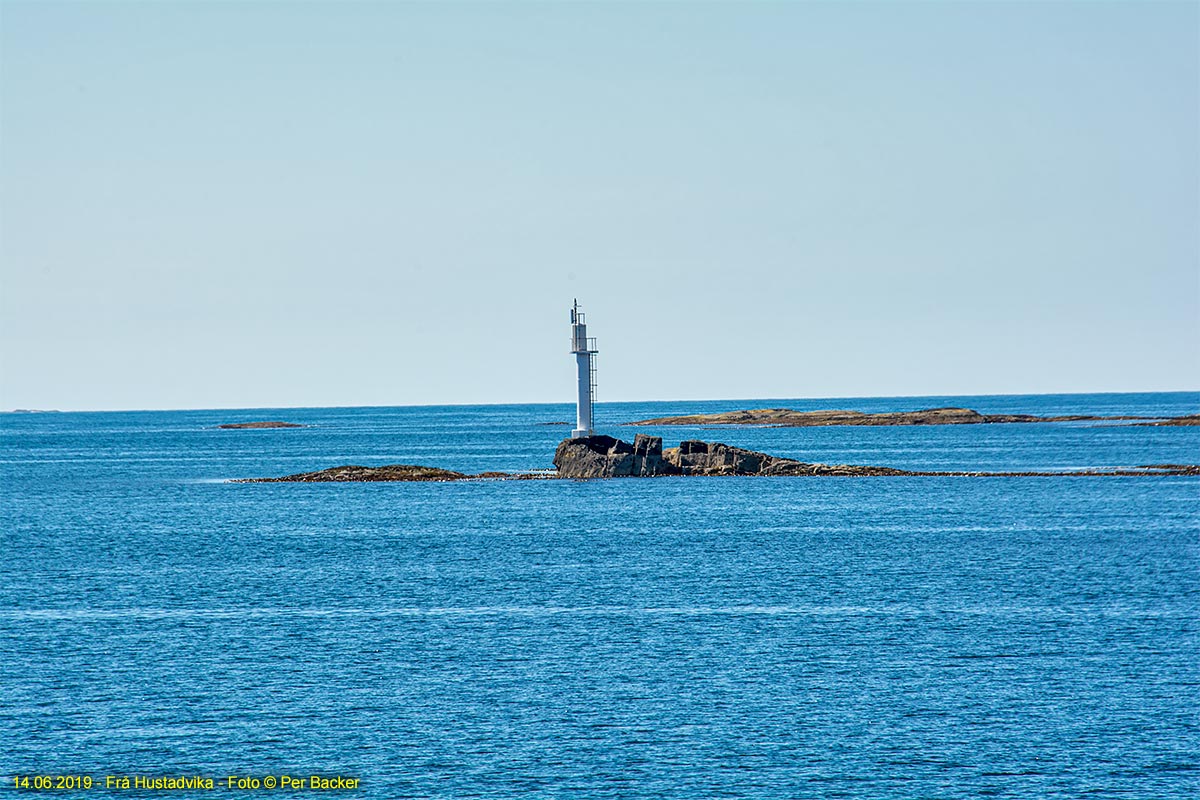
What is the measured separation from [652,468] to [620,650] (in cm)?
7053

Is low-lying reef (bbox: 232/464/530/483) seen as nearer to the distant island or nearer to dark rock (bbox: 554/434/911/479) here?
the distant island

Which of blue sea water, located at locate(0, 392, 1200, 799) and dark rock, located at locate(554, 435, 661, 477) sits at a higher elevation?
dark rock, located at locate(554, 435, 661, 477)

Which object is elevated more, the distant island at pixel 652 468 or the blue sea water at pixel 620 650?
the distant island at pixel 652 468

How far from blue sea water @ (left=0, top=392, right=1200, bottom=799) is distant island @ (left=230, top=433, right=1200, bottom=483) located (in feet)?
66.8

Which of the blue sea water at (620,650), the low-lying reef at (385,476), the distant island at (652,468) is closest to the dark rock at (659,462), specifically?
the distant island at (652,468)

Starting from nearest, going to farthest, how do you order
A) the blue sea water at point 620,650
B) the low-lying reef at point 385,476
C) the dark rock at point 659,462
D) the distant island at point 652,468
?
the blue sea water at point 620,650 → the dark rock at point 659,462 → the distant island at point 652,468 → the low-lying reef at point 385,476

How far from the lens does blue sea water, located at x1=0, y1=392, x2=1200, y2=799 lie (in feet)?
99.1

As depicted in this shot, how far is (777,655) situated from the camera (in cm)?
4097

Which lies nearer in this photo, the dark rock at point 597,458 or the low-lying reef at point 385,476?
the dark rock at point 597,458

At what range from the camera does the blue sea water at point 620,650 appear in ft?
99.1

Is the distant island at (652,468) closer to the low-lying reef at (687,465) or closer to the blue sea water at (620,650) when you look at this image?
the low-lying reef at (687,465)

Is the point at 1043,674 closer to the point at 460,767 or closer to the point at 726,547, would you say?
the point at 460,767

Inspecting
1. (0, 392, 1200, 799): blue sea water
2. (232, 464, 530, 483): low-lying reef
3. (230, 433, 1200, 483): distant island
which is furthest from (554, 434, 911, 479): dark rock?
(0, 392, 1200, 799): blue sea water

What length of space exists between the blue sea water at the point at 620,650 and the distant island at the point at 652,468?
802 inches
